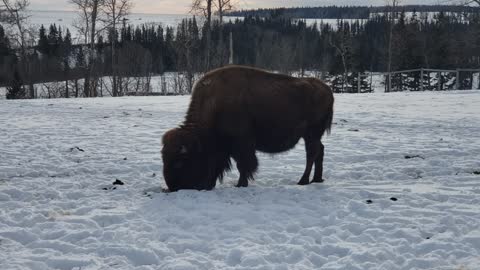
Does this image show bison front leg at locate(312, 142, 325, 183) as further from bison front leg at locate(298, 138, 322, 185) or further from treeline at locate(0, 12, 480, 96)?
treeline at locate(0, 12, 480, 96)

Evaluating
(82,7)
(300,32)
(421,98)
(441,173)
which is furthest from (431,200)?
(300,32)

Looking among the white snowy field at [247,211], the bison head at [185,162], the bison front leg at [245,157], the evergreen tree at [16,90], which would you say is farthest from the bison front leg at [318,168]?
the evergreen tree at [16,90]

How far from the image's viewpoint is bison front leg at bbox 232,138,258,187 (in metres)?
6.62

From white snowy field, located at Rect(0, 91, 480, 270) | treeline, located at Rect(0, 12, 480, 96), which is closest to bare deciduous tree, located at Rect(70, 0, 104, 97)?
treeline, located at Rect(0, 12, 480, 96)

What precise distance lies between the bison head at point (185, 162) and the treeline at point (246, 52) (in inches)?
1438

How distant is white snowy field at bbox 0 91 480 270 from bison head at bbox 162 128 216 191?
0.92 feet

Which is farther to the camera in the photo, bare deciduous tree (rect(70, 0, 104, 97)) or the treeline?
the treeline

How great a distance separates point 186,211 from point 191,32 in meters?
61.4

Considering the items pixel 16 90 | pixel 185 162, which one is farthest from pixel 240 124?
pixel 16 90

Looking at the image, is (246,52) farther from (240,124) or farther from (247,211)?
(247,211)

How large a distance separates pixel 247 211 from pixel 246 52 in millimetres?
90134

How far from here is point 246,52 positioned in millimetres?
94125

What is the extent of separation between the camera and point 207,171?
21.7ft

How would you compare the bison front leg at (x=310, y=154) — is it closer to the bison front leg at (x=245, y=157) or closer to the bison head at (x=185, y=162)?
the bison front leg at (x=245, y=157)
